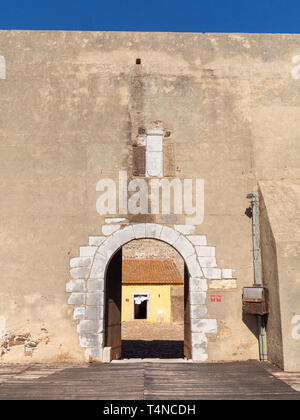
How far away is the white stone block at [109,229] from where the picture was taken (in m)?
6.08

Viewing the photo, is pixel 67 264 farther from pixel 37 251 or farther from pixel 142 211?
pixel 142 211

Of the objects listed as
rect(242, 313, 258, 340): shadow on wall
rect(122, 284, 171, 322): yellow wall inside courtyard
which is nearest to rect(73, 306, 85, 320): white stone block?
rect(242, 313, 258, 340): shadow on wall

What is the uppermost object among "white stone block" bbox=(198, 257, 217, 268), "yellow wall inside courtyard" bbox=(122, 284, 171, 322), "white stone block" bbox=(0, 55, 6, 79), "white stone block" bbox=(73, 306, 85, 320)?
"white stone block" bbox=(0, 55, 6, 79)

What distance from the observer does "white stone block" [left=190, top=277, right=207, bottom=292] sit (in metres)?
5.94

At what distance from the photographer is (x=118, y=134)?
638cm

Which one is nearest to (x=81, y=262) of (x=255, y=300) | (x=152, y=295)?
(x=255, y=300)

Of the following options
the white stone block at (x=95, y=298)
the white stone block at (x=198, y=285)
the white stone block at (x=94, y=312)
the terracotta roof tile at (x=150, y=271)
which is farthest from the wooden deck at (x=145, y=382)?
the terracotta roof tile at (x=150, y=271)

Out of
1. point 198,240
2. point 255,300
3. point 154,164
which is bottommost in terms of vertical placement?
point 255,300

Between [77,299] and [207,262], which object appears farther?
[207,262]

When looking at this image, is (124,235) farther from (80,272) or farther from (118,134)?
(118,134)

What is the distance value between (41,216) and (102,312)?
1.87 meters

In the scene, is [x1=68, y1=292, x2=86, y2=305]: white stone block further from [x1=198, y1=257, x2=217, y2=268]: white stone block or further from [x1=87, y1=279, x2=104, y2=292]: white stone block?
[x1=198, y1=257, x2=217, y2=268]: white stone block

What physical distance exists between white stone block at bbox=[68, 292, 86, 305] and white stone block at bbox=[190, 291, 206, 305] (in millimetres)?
1729

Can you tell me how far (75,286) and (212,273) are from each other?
222 centimetres
